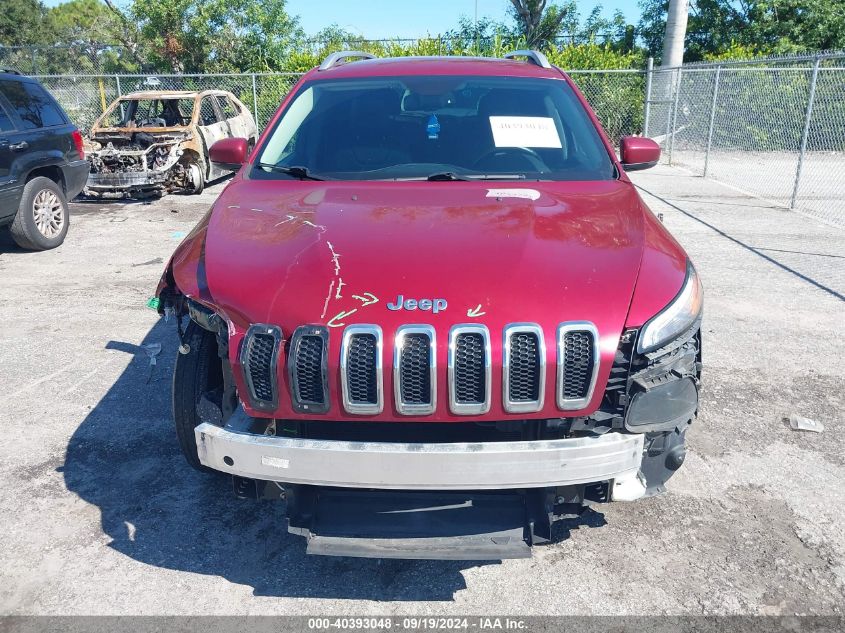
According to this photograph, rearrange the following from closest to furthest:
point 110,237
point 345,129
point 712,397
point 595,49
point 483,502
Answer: point 483,502
point 345,129
point 712,397
point 110,237
point 595,49

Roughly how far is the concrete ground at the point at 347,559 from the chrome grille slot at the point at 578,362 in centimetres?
93

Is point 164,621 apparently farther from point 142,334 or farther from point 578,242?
point 142,334

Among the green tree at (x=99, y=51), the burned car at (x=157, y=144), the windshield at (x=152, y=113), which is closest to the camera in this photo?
the burned car at (x=157, y=144)

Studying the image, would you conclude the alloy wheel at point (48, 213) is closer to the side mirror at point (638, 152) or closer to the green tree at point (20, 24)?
the side mirror at point (638, 152)

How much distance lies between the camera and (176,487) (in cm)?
343

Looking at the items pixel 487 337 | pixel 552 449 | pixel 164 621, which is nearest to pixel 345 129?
pixel 487 337

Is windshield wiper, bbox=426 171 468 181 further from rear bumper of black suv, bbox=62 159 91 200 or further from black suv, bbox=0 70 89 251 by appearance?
rear bumper of black suv, bbox=62 159 91 200

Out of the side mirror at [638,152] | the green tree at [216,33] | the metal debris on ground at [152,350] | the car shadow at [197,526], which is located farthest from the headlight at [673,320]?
the green tree at [216,33]

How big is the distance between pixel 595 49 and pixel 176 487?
18.3 metres

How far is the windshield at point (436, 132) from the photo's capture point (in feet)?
11.7

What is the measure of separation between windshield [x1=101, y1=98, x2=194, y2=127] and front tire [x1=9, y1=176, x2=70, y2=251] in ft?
14.6

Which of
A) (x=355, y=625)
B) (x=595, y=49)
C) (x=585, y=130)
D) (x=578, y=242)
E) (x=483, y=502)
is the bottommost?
(x=355, y=625)

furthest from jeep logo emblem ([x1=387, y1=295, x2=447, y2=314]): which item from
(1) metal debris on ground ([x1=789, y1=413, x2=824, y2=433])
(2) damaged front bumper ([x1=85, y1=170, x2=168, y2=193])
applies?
(2) damaged front bumper ([x1=85, y1=170, x2=168, y2=193])

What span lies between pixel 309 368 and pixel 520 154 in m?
1.92
